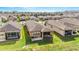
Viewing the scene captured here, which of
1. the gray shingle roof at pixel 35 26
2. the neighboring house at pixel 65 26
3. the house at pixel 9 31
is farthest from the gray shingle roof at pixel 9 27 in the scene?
the neighboring house at pixel 65 26

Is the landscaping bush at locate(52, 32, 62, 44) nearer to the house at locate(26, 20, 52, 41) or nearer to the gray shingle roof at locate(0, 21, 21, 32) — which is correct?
the house at locate(26, 20, 52, 41)

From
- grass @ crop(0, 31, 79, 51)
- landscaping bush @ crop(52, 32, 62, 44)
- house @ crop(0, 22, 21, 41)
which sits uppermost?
house @ crop(0, 22, 21, 41)

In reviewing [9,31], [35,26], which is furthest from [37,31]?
[9,31]

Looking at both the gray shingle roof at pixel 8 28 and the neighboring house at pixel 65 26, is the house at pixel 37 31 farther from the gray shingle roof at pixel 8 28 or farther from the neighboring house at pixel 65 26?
the gray shingle roof at pixel 8 28

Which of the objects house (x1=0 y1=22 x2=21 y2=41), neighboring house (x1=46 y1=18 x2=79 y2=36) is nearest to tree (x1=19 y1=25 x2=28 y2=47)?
house (x1=0 y1=22 x2=21 y2=41)

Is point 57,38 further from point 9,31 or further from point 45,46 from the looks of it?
point 9,31
